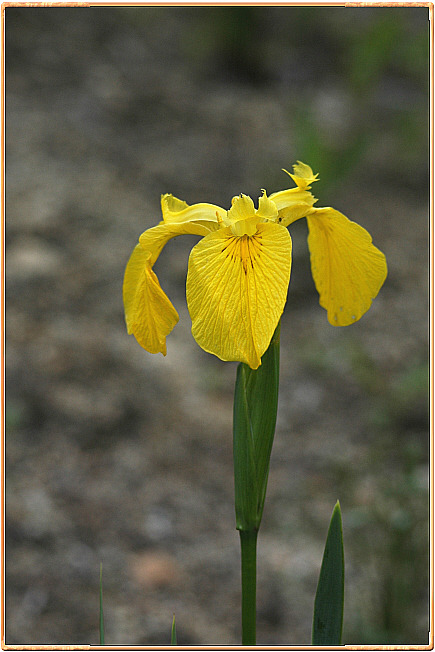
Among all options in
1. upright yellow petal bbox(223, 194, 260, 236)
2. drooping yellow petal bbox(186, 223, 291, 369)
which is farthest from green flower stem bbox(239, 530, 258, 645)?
upright yellow petal bbox(223, 194, 260, 236)

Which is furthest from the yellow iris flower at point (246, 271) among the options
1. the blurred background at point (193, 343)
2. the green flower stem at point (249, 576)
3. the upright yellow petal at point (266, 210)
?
the blurred background at point (193, 343)

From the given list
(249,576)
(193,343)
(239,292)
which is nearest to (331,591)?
(249,576)

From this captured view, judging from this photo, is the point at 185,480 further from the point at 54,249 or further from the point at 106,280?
the point at 54,249

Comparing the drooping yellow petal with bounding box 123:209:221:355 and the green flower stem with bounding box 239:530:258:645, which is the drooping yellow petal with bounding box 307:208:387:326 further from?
the green flower stem with bounding box 239:530:258:645

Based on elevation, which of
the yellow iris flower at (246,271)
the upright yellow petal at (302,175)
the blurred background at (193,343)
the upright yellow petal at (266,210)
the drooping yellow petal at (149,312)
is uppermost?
the upright yellow petal at (302,175)

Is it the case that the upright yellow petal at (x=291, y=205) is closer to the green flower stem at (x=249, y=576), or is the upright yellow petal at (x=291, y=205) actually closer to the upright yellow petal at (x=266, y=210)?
the upright yellow petal at (x=266, y=210)

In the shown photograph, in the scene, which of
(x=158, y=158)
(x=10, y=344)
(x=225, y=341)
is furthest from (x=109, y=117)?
(x=225, y=341)
